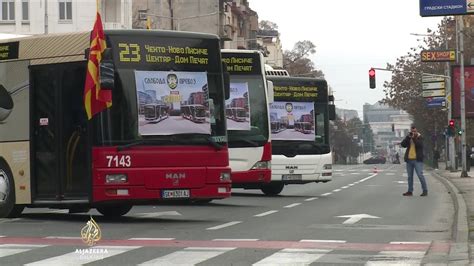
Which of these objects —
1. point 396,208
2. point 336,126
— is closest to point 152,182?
point 396,208

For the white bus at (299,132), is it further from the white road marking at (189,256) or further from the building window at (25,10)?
the building window at (25,10)

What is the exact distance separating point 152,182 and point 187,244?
3028 millimetres

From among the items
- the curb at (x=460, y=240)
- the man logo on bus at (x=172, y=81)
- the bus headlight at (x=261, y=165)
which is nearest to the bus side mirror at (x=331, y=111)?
the bus headlight at (x=261, y=165)

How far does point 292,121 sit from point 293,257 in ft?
49.1

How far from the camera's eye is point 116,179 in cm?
1459

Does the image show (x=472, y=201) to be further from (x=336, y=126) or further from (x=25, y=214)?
(x=336, y=126)

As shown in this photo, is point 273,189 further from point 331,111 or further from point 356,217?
point 356,217

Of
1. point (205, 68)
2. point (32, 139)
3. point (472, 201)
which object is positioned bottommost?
point (472, 201)

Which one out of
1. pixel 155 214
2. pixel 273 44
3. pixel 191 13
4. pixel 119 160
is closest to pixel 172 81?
pixel 119 160

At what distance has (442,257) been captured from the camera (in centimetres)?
1088

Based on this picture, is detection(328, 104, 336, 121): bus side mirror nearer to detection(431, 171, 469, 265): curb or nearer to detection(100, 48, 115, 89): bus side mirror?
detection(431, 171, 469, 265): curb

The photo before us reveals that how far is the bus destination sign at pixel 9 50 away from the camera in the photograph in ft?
51.8

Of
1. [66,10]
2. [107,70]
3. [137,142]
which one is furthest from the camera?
[66,10]

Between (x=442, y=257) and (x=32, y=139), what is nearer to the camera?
(x=442, y=257)
